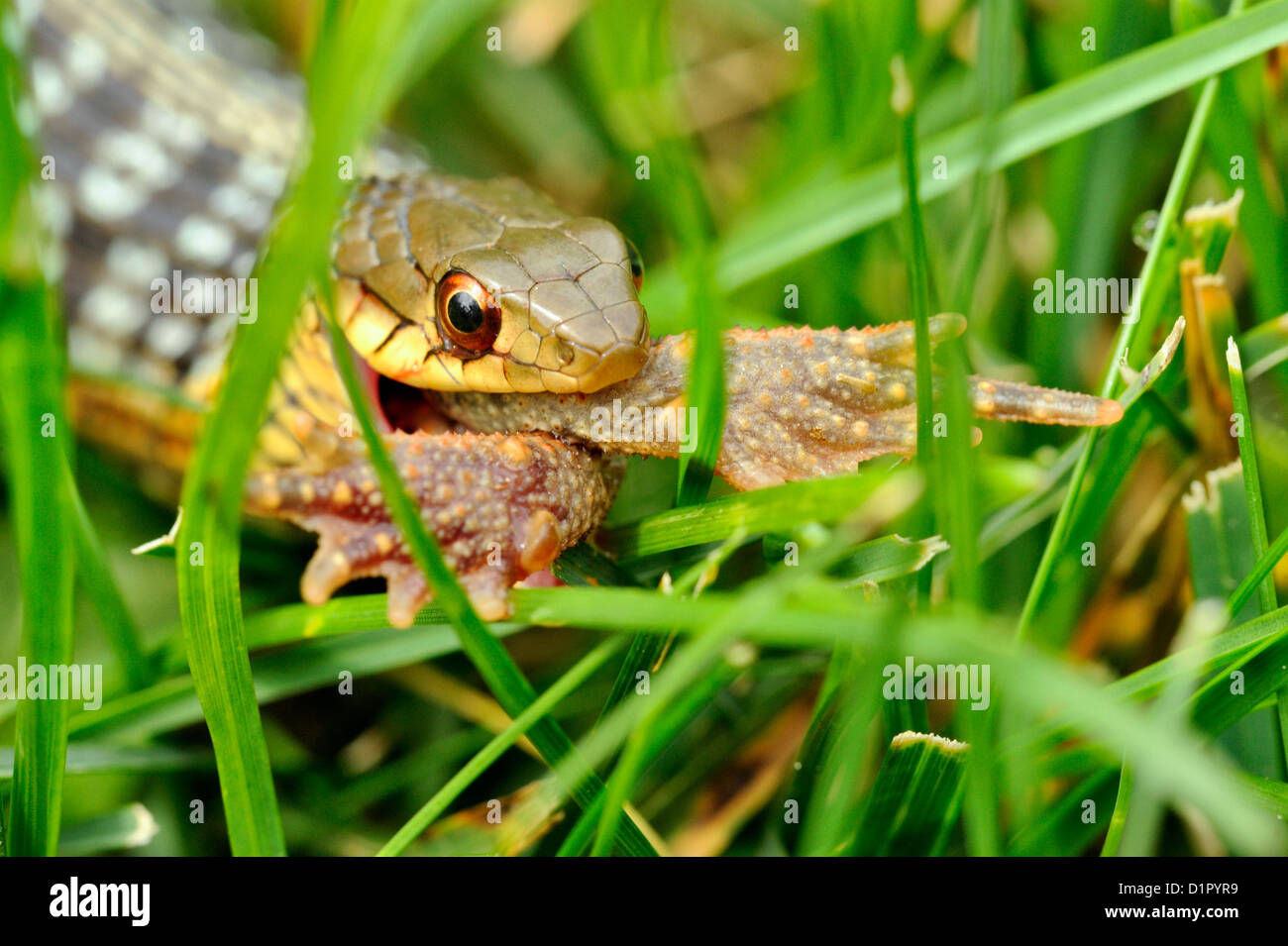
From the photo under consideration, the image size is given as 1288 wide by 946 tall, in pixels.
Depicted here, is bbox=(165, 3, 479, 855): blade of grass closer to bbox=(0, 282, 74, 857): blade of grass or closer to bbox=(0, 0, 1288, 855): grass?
bbox=(0, 0, 1288, 855): grass

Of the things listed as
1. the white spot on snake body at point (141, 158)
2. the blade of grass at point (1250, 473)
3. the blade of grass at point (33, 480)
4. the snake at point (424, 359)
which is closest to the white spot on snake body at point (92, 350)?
the snake at point (424, 359)

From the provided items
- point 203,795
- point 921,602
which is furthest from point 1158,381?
point 203,795

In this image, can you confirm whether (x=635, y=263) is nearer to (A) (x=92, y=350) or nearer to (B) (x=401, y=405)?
(B) (x=401, y=405)

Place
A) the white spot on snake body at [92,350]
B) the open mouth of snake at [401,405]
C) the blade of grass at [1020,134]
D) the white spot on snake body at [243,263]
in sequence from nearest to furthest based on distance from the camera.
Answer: the blade of grass at [1020,134]
the open mouth of snake at [401,405]
the white spot on snake body at [243,263]
the white spot on snake body at [92,350]

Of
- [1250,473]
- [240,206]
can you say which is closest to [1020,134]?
[1250,473]

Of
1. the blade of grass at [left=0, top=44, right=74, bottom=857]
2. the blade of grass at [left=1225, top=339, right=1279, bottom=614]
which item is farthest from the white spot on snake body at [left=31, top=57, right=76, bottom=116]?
the blade of grass at [left=1225, top=339, right=1279, bottom=614]

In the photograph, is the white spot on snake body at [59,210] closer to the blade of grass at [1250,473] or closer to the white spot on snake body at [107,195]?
the white spot on snake body at [107,195]
